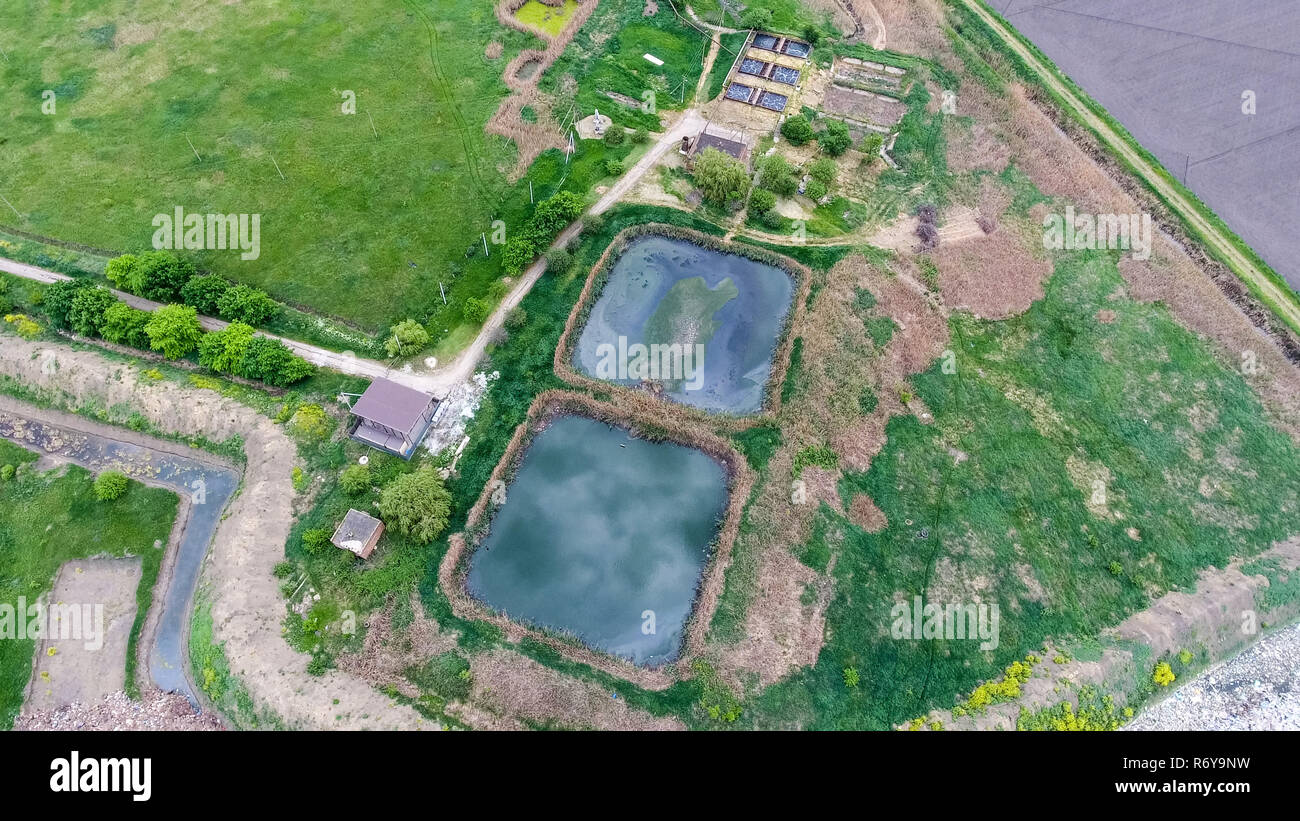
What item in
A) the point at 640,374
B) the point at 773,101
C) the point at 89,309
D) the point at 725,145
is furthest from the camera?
the point at 773,101

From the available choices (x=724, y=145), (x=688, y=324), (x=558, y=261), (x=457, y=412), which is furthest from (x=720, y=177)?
(x=457, y=412)

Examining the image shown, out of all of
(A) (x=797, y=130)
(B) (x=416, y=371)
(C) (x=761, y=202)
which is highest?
(A) (x=797, y=130)

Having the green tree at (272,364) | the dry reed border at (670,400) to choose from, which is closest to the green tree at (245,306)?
the green tree at (272,364)

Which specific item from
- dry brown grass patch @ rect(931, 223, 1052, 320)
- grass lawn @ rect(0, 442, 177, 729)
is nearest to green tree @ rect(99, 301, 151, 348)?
grass lawn @ rect(0, 442, 177, 729)

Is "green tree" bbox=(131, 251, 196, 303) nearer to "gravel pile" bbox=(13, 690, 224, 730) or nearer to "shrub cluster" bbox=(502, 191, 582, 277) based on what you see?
"shrub cluster" bbox=(502, 191, 582, 277)

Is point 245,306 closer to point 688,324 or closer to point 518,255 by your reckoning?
point 518,255

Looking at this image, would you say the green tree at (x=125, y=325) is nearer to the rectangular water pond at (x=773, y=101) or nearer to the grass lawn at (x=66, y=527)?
the grass lawn at (x=66, y=527)

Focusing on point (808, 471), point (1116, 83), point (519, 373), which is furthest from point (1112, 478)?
point (1116, 83)
